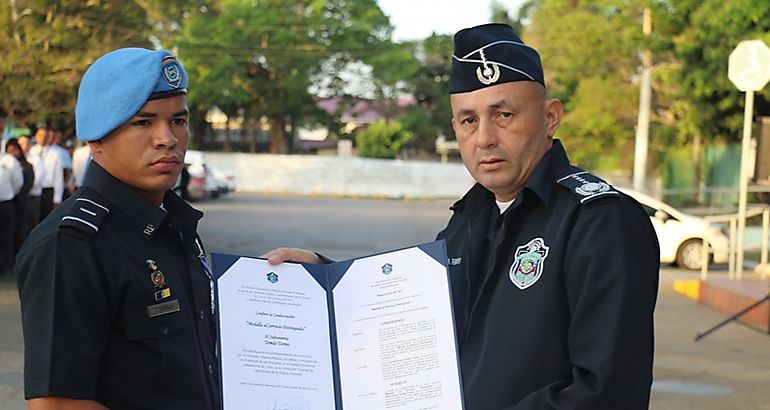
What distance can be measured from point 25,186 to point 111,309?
35.3ft

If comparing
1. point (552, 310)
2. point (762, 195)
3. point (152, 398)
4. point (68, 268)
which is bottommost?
point (762, 195)

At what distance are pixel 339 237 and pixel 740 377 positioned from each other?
11871 mm

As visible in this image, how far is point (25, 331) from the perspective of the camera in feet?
7.25

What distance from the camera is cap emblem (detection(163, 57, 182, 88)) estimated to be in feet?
7.86

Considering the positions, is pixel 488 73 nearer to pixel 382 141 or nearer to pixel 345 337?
pixel 345 337

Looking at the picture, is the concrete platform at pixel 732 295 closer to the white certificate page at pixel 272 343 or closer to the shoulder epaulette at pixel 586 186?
the shoulder epaulette at pixel 586 186

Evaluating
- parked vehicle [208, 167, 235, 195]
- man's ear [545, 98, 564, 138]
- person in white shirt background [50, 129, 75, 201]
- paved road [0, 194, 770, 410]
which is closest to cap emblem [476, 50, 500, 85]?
man's ear [545, 98, 564, 138]

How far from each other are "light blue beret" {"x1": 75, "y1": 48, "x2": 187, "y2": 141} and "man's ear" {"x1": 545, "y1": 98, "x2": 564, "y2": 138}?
→ 975 millimetres

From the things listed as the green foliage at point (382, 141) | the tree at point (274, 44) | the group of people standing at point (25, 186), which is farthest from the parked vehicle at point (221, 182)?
the group of people standing at point (25, 186)

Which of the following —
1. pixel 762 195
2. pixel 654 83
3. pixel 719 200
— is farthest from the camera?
pixel 654 83

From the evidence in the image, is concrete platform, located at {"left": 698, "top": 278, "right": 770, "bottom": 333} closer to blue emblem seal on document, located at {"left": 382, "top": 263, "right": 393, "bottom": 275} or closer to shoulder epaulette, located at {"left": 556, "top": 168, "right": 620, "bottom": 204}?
shoulder epaulette, located at {"left": 556, "top": 168, "right": 620, "bottom": 204}

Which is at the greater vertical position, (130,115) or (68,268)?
(130,115)

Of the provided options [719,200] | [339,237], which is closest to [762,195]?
[339,237]

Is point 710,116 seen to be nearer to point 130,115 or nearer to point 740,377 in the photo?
point 740,377
